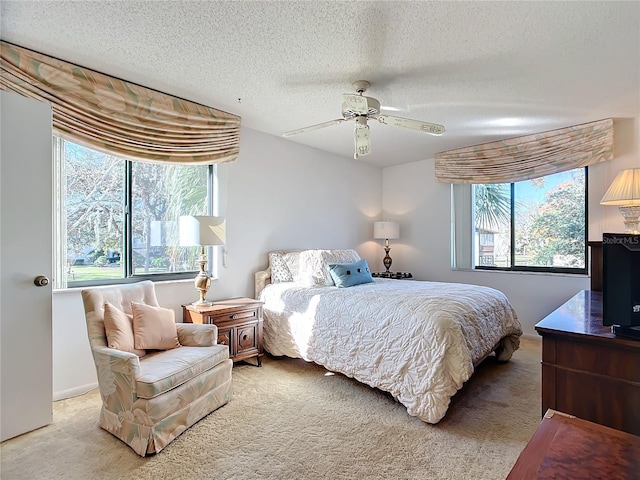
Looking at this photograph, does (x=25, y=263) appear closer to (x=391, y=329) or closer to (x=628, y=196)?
(x=391, y=329)

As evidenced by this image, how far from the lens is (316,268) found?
354 cm

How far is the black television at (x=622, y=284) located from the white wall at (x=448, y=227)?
116 inches

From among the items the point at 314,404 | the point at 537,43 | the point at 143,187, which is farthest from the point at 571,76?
the point at 143,187

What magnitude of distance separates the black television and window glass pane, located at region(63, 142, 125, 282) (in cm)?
326

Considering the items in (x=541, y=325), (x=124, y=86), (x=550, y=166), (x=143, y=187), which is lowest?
(x=541, y=325)

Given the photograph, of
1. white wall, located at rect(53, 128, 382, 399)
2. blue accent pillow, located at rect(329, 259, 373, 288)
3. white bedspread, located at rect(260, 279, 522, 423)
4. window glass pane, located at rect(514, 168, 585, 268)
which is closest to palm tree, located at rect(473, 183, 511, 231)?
window glass pane, located at rect(514, 168, 585, 268)

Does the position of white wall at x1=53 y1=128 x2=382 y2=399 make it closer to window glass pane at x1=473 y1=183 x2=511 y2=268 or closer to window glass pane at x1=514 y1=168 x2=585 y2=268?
window glass pane at x1=473 y1=183 x2=511 y2=268

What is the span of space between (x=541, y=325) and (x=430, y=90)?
6.81 ft

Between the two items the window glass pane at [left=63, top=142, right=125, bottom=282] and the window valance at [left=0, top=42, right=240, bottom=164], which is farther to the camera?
the window glass pane at [left=63, top=142, right=125, bottom=282]

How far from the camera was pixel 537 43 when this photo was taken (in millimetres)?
2121

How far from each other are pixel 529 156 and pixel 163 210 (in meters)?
4.07

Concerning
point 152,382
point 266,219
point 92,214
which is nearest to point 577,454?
point 152,382

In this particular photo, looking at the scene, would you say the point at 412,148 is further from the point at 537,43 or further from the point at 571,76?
the point at 537,43

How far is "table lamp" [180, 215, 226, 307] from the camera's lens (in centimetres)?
284
